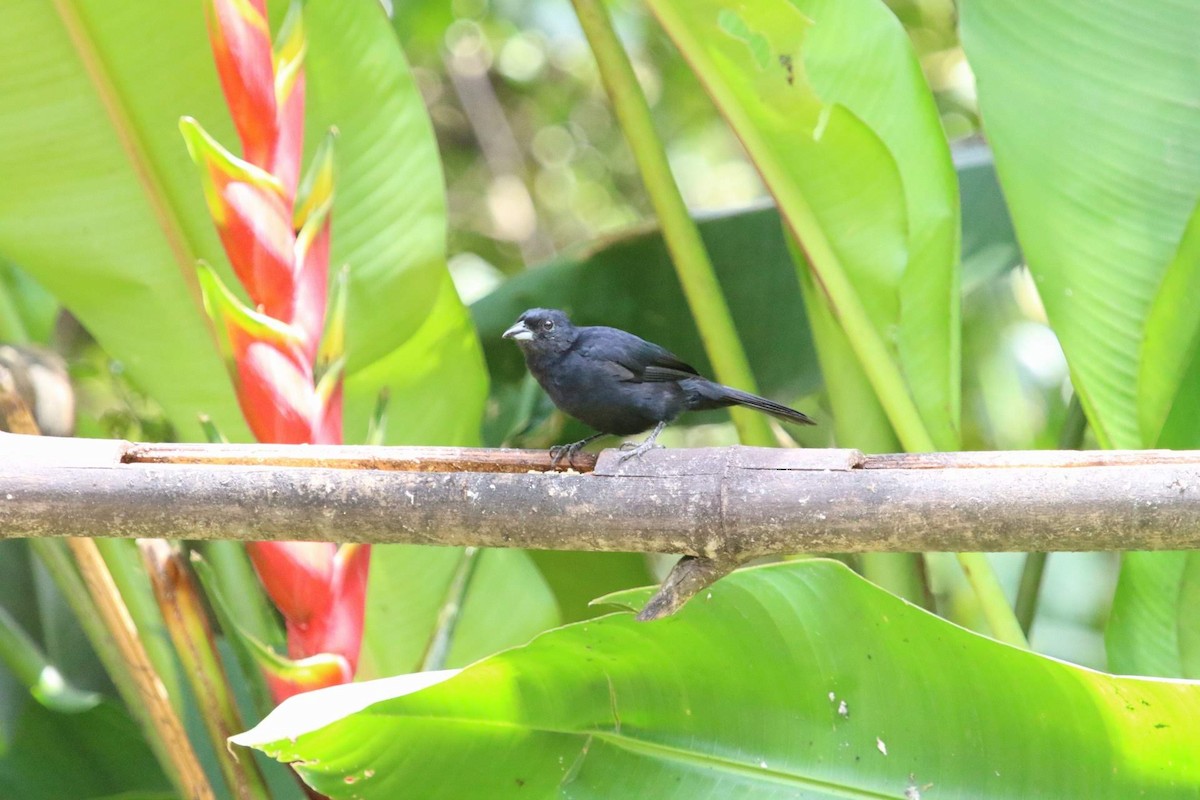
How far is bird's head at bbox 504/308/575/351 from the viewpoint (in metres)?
2.63

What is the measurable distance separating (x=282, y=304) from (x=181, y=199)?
68 cm

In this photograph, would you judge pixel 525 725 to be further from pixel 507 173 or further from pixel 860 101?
pixel 507 173

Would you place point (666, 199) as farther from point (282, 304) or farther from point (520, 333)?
point (282, 304)

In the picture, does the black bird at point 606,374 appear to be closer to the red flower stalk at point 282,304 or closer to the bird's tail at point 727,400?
the bird's tail at point 727,400

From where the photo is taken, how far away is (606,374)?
8.51 ft

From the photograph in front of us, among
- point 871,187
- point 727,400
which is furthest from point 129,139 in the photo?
point 871,187

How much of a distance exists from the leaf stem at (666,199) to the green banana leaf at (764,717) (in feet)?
2.82

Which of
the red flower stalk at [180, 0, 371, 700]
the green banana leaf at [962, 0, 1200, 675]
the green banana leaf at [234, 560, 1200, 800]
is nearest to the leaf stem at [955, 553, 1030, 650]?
the green banana leaf at [962, 0, 1200, 675]

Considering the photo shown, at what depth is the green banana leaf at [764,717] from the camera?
1684 mm

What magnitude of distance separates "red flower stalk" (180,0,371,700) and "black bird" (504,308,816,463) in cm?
79

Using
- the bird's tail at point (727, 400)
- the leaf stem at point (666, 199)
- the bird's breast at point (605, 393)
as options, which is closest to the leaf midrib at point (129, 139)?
the bird's breast at point (605, 393)

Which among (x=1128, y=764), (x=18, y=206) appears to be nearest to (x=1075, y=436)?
(x=1128, y=764)

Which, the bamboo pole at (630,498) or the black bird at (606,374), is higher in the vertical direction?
the bamboo pole at (630,498)

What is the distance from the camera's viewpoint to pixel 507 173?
5.63 meters
